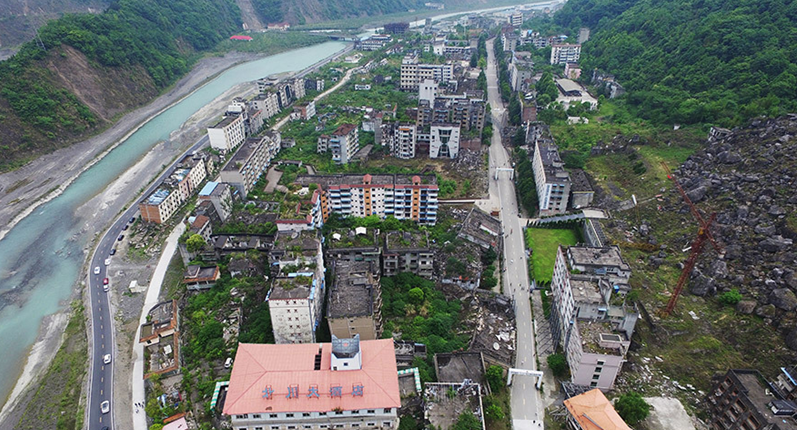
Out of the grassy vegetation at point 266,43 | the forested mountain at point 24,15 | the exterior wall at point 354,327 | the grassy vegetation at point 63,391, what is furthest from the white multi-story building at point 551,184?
the forested mountain at point 24,15

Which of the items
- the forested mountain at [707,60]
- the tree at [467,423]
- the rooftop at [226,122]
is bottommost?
the tree at [467,423]

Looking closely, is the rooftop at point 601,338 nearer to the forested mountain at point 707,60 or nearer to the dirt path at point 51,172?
the forested mountain at point 707,60

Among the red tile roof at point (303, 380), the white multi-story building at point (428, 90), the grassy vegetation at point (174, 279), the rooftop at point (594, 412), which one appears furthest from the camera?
the white multi-story building at point (428, 90)

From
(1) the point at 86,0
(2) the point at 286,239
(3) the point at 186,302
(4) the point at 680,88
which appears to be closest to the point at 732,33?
(4) the point at 680,88

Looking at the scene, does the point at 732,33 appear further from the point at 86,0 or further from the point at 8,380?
the point at 86,0

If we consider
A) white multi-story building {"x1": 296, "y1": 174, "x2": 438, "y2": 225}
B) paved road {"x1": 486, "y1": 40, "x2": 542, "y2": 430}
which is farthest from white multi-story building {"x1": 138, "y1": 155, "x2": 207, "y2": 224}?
paved road {"x1": 486, "y1": 40, "x2": 542, "y2": 430}

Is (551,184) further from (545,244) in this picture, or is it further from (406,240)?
(406,240)
